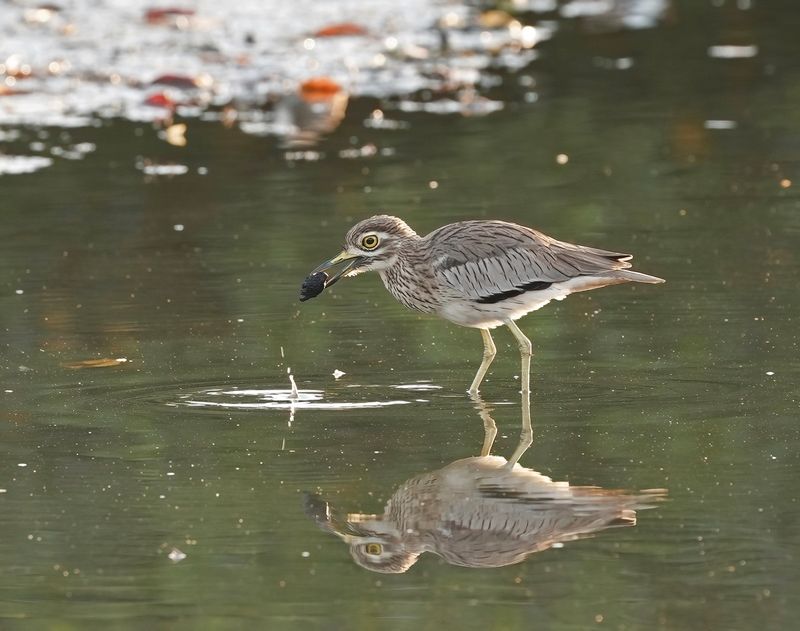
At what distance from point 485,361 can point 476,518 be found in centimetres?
212

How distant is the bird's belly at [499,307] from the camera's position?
27.2 ft

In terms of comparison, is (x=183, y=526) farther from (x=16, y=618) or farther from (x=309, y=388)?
(x=309, y=388)

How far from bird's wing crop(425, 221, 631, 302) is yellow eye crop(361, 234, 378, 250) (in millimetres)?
284

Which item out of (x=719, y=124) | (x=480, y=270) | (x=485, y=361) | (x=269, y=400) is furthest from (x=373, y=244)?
(x=719, y=124)

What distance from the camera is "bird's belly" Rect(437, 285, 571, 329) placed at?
8.29 metres

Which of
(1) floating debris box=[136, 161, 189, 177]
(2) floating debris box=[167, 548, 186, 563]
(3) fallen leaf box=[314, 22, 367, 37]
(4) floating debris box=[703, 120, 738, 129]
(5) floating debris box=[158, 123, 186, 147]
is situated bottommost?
(3) fallen leaf box=[314, 22, 367, 37]

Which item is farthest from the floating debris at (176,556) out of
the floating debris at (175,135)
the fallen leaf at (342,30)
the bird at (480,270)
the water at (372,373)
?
the fallen leaf at (342,30)

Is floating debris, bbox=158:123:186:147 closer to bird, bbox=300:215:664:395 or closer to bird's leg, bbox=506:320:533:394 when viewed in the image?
bird, bbox=300:215:664:395

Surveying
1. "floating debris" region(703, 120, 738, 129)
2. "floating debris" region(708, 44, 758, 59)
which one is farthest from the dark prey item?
"floating debris" region(708, 44, 758, 59)

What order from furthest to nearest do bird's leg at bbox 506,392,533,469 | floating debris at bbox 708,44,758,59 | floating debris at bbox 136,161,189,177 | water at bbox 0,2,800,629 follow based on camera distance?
floating debris at bbox 708,44,758,59 < floating debris at bbox 136,161,189,177 < bird's leg at bbox 506,392,533,469 < water at bbox 0,2,800,629

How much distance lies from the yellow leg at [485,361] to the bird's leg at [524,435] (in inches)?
11.1

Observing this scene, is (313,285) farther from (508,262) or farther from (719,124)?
(719,124)

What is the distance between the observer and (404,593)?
538 centimetres

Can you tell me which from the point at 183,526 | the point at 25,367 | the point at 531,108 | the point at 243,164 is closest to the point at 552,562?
the point at 183,526
